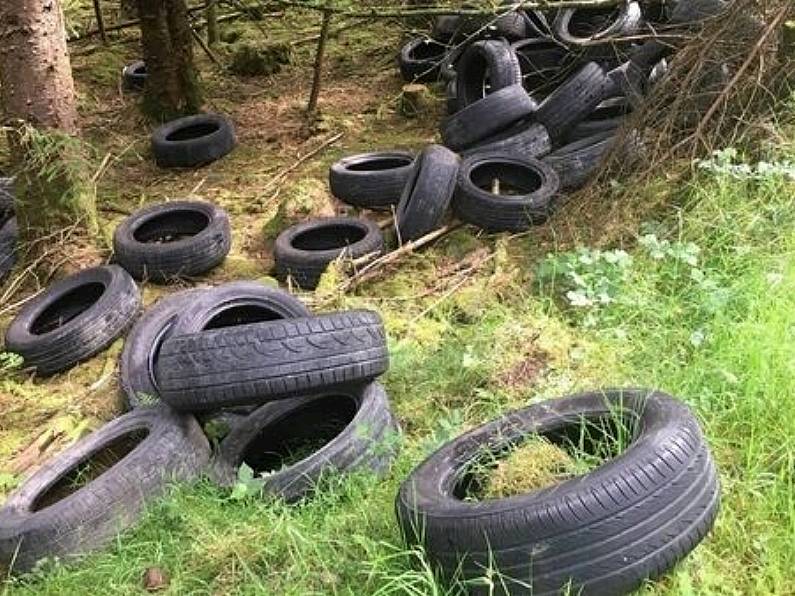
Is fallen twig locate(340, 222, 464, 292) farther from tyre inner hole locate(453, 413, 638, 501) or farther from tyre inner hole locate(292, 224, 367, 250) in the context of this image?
tyre inner hole locate(453, 413, 638, 501)

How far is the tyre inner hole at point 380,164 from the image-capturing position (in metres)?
6.93

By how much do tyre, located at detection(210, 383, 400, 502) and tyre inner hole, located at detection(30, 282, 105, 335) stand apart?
188 cm

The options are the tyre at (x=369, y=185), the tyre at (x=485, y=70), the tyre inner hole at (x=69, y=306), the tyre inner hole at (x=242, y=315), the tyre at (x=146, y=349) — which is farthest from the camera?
the tyre at (x=485, y=70)

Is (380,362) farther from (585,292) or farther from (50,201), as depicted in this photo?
(50,201)

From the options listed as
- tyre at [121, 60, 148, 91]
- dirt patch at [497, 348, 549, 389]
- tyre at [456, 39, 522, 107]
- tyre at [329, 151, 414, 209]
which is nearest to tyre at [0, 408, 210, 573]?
dirt patch at [497, 348, 549, 389]

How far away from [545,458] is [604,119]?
172 inches

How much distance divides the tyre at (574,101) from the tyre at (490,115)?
5.4 inches

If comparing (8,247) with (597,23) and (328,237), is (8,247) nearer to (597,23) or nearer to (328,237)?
(328,237)

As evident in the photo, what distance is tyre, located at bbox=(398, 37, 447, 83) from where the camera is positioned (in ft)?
29.0

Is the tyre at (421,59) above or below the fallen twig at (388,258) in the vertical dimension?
above

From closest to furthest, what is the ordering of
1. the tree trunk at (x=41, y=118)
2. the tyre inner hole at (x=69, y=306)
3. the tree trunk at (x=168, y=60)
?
the tyre inner hole at (x=69, y=306), the tree trunk at (x=41, y=118), the tree trunk at (x=168, y=60)

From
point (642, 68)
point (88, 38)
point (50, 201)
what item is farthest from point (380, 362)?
point (88, 38)

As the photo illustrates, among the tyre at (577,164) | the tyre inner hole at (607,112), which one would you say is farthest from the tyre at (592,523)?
the tyre inner hole at (607,112)

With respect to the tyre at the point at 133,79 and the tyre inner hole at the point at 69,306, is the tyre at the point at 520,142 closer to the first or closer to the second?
the tyre inner hole at the point at 69,306
